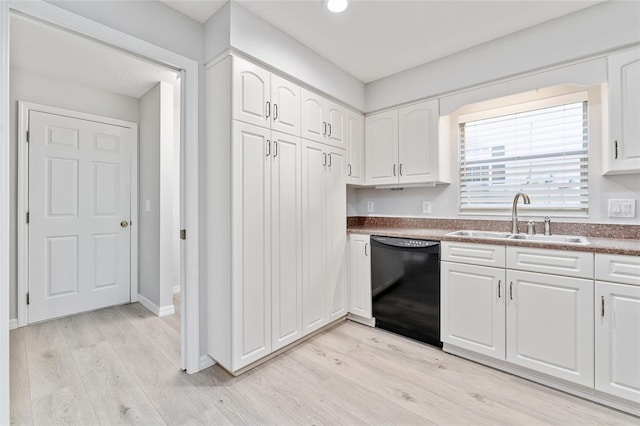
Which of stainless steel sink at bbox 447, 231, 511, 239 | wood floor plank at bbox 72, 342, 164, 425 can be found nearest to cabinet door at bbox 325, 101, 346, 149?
stainless steel sink at bbox 447, 231, 511, 239

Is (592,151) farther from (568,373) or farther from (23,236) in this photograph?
(23,236)

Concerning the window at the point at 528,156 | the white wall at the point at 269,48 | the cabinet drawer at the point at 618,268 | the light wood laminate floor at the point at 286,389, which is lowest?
the light wood laminate floor at the point at 286,389

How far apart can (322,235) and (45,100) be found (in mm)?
3049

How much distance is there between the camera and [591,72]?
2002 mm

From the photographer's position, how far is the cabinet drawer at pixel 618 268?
5.24 ft

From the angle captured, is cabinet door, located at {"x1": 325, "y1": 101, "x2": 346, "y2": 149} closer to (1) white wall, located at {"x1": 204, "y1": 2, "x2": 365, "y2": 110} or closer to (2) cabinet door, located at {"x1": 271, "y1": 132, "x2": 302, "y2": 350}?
(1) white wall, located at {"x1": 204, "y1": 2, "x2": 365, "y2": 110}

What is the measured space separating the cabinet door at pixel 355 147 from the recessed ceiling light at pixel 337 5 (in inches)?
43.2

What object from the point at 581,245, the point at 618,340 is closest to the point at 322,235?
the point at 581,245

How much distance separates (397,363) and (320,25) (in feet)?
8.36

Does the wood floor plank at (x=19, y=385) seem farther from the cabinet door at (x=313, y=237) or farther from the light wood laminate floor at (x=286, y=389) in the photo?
the cabinet door at (x=313, y=237)

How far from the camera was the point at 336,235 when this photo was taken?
2789 millimetres

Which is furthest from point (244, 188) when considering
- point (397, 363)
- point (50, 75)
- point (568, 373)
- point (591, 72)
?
point (50, 75)

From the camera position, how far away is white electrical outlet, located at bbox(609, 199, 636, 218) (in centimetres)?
199
